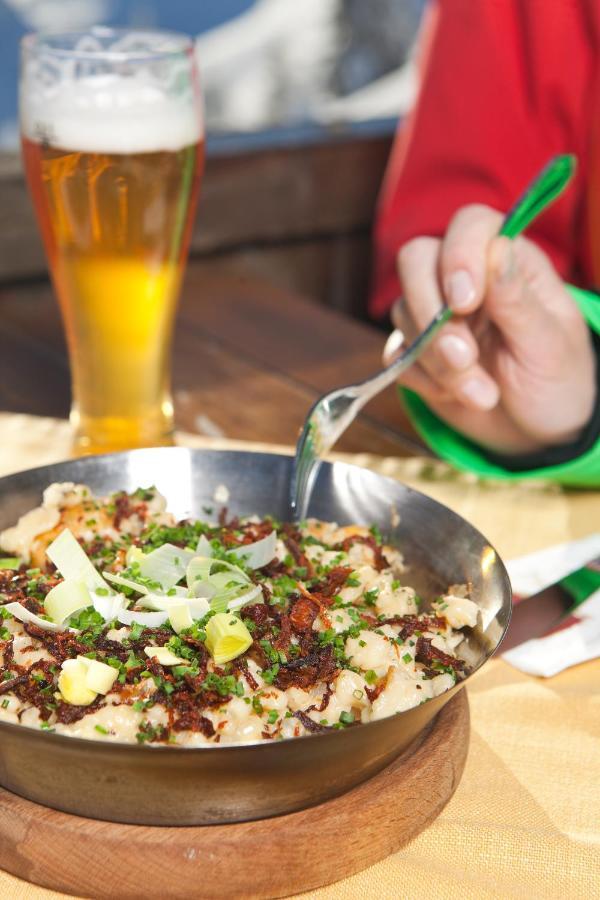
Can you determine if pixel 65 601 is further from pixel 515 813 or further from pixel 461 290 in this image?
pixel 461 290

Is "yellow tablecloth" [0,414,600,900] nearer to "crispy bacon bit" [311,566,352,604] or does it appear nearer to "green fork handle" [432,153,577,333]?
"crispy bacon bit" [311,566,352,604]

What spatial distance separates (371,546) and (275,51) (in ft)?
8.30

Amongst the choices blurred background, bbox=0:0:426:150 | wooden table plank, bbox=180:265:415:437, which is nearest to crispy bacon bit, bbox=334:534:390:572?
wooden table plank, bbox=180:265:415:437

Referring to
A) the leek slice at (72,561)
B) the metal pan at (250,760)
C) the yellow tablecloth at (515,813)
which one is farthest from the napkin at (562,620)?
the leek slice at (72,561)

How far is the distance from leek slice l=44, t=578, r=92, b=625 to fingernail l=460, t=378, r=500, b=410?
0.71 meters

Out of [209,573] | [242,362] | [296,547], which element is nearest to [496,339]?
[242,362]

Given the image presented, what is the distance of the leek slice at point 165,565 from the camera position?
3.31ft

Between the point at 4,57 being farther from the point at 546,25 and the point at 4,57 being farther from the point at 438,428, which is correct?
the point at 438,428

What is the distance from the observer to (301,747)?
748 mm

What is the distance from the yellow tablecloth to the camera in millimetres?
836

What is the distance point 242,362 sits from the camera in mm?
1973

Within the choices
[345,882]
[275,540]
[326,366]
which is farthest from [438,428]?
[345,882]

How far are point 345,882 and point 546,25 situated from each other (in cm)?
187

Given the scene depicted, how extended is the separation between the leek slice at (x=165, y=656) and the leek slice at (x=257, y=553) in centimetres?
18
